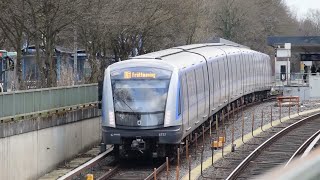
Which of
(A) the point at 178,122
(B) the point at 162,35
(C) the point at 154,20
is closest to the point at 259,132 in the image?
(A) the point at 178,122

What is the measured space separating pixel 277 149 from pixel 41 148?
792 cm

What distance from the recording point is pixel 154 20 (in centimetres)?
3681

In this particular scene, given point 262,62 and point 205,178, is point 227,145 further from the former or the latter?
point 262,62

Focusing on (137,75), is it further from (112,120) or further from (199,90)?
(199,90)

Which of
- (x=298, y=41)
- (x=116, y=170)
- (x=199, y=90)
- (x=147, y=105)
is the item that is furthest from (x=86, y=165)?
(x=298, y=41)

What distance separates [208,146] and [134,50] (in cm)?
2174

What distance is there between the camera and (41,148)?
17.2 meters

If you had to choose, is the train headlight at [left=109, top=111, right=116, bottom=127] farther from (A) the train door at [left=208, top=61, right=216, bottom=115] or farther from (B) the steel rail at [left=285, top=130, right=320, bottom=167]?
(A) the train door at [left=208, top=61, right=216, bottom=115]

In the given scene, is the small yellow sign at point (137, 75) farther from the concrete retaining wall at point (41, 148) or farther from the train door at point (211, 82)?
the train door at point (211, 82)

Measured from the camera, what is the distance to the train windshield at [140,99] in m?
16.7

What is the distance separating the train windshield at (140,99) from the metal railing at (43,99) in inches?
102

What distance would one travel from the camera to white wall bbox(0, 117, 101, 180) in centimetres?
1510

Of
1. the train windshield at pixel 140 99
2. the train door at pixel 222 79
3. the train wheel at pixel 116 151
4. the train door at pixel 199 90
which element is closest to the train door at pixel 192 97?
the train door at pixel 199 90

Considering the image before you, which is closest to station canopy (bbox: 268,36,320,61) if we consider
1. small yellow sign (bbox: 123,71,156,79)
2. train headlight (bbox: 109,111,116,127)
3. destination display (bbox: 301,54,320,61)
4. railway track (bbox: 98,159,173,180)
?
destination display (bbox: 301,54,320,61)
